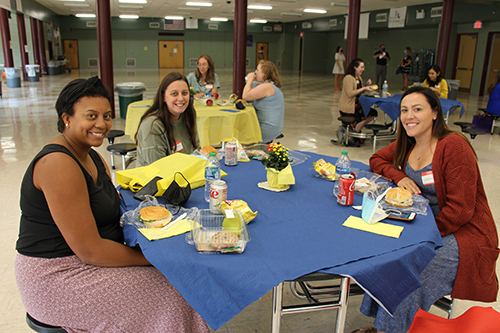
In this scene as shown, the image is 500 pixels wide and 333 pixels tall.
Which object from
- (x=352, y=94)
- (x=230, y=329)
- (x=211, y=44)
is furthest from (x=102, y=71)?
(x=211, y=44)

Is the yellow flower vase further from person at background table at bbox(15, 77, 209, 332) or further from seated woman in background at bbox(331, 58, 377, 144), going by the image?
seated woman in background at bbox(331, 58, 377, 144)

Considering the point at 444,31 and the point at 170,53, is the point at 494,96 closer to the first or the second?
the point at 444,31

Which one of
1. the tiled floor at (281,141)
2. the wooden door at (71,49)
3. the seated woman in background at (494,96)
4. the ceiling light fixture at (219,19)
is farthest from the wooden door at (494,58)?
Answer: the wooden door at (71,49)

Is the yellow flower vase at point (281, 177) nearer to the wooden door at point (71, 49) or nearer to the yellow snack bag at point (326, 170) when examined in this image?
the yellow snack bag at point (326, 170)

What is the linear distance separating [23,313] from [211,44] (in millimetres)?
27261

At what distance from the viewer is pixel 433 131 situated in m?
2.22

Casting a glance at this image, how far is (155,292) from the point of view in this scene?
1.62 metres

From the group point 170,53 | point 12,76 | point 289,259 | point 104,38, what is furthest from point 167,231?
point 170,53

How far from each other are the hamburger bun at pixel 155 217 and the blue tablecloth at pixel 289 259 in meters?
0.07

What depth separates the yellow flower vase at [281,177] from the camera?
7.11 ft

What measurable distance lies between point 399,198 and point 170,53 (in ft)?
90.4

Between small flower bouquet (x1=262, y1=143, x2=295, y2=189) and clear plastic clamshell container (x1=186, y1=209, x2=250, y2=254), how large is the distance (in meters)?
0.52

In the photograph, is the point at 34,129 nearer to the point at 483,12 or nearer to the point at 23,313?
the point at 23,313

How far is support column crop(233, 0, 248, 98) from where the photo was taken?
31.8 ft
